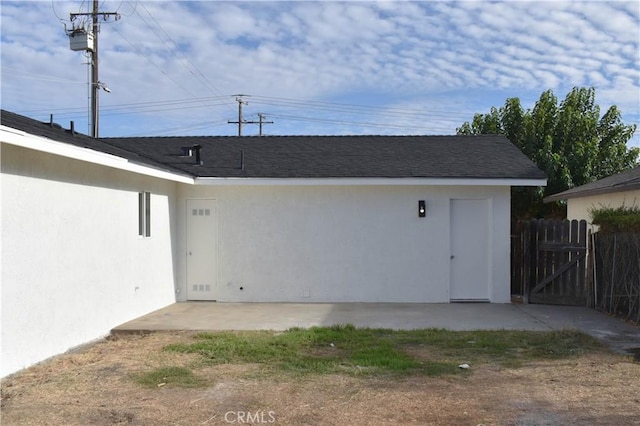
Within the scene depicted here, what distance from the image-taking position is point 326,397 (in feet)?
18.8

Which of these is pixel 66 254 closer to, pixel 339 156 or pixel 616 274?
pixel 339 156

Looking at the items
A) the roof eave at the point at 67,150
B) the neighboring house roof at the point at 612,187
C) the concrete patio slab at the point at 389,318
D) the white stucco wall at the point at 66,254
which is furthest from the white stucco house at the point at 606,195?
the white stucco wall at the point at 66,254

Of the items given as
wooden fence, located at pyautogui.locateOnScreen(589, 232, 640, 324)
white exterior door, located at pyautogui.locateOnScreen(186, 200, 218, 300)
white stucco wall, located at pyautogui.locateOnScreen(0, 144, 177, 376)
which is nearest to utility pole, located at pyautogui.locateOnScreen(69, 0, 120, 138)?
white exterior door, located at pyautogui.locateOnScreen(186, 200, 218, 300)

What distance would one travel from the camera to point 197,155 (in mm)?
12664

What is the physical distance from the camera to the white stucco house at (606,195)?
12.0m

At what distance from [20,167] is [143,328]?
3491 mm

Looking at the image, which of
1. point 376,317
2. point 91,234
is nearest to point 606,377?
point 376,317

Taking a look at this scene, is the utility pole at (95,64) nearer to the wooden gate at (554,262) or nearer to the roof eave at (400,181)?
the roof eave at (400,181)

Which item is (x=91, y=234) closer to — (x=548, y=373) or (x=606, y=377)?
(x=548, y=373)

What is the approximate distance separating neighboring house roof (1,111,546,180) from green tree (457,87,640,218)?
449 centimetres

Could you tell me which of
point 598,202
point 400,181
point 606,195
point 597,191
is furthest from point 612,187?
point 400,181

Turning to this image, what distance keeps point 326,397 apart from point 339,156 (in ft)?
26.8

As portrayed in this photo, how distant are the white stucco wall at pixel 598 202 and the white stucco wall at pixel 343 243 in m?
2.83

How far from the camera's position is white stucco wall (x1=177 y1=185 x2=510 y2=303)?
1212 centimetres
